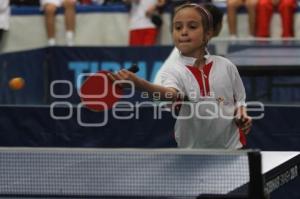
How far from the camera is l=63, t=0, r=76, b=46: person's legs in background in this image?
1337cm

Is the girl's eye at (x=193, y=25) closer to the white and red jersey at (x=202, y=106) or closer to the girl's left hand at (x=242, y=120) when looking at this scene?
the white and red jersey at (x=202, y=106)

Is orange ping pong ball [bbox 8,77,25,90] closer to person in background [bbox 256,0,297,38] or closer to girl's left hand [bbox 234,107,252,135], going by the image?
person in background [bbox 256,0,297,38]

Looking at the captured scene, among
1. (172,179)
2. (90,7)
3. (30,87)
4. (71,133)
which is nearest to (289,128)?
(71,133)

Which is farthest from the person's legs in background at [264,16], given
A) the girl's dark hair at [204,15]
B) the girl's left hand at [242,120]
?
the girl's left hand at [242,120]

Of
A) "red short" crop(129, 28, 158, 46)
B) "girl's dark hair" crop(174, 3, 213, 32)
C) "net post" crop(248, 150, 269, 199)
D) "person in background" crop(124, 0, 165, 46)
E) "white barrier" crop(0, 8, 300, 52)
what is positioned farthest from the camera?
"white barrier" crop(0, 8, 300, 52)

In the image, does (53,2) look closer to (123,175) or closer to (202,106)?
(202,106)

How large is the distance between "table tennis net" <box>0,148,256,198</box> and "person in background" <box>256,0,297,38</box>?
892cm

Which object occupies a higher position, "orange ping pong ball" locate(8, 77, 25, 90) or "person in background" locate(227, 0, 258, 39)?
"person in background" locate(227, 0, 258, 39)

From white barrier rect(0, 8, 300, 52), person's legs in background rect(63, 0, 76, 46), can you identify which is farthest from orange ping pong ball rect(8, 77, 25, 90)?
white barrier rect(0, 8, 300, 52)

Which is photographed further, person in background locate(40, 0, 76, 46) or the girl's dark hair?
person in background locate(40, 0, 76, 46)

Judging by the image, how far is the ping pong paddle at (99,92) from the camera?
4.33 meters

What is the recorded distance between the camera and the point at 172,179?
3.89 m

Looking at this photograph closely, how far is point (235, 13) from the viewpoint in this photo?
1282 cm

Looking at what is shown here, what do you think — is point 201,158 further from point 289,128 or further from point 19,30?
point 19,30
